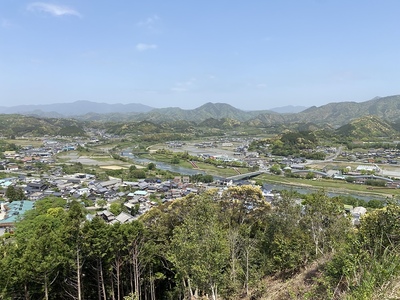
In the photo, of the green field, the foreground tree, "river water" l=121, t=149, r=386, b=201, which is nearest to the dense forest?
the foreground tree

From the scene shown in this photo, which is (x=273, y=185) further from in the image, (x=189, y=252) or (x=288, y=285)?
(x=189, y=252)

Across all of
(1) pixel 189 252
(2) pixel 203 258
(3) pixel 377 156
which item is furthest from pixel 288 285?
(3) pixel 377 156

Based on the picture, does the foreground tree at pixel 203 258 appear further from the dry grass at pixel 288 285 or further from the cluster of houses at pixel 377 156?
the cluster of houses at pixel 377 156

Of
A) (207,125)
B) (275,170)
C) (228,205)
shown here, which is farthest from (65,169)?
(207,125)

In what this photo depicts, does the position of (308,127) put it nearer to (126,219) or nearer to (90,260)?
(126,219)

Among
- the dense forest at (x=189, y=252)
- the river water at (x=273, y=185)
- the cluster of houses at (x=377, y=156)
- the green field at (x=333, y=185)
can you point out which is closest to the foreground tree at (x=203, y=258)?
the dense forest at (x=189, y=252)

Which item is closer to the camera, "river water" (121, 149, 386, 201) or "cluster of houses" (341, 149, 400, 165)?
"river water" (121, 149, 386, 201)

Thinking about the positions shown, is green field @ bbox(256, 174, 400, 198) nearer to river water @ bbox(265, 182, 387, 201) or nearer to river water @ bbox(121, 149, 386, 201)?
river water @ bbox(265, 182, 387, 201)

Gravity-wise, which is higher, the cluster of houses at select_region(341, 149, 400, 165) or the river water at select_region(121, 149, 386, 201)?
the cluster of houses at select_region(341, 149, 400, 165)
